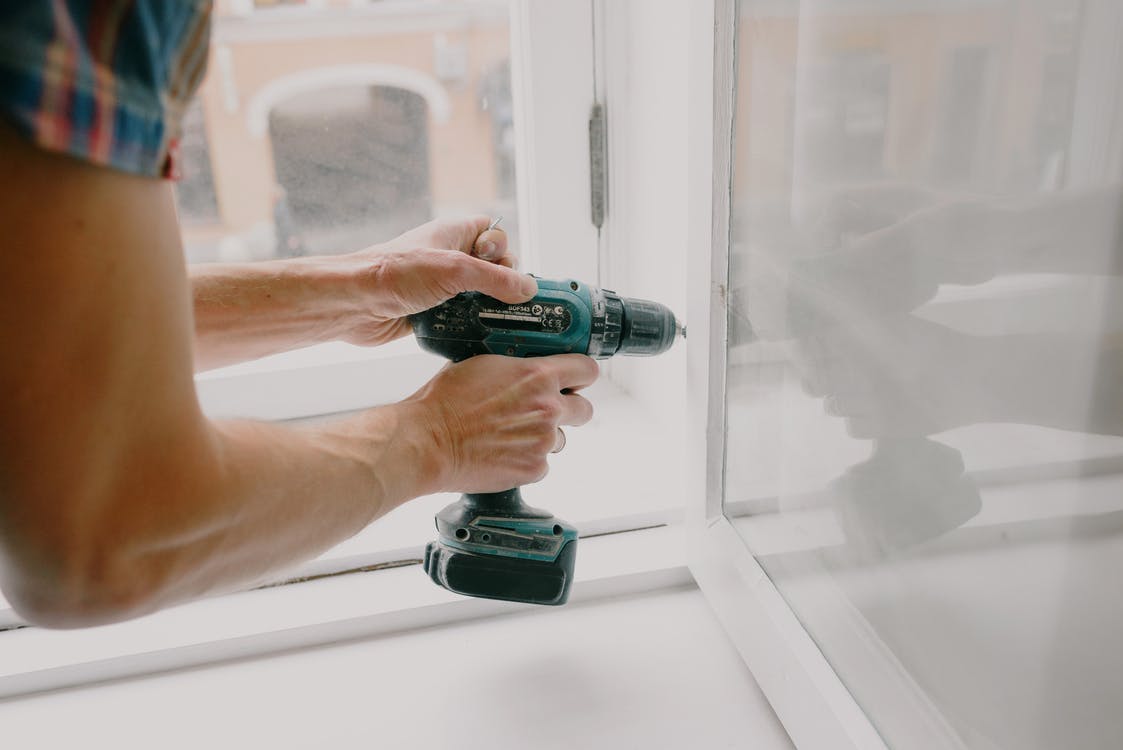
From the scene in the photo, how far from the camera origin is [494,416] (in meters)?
0.75

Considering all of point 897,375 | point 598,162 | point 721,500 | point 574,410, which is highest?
point 598,162

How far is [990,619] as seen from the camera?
48cm

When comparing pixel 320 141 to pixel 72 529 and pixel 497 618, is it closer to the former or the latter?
pixel 497 618

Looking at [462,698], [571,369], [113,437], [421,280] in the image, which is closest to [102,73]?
[113,437]

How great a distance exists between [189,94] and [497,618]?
0.67 m

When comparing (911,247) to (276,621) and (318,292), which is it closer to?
(318,292)

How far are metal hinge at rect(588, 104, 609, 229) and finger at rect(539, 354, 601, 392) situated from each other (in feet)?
1.43

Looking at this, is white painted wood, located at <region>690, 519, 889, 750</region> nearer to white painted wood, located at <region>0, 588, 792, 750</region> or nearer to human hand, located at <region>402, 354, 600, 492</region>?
white painted wood, located at <region>0, 588, 792, 750</region>

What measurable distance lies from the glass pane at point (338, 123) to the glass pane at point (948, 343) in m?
0.57

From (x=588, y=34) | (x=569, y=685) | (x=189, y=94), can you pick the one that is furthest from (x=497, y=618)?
(x=588, y=34)

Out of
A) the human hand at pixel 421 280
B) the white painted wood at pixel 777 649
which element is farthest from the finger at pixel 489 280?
the white painted wood at pixel 777 649

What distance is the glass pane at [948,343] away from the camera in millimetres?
385

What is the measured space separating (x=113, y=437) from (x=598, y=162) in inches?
35.0

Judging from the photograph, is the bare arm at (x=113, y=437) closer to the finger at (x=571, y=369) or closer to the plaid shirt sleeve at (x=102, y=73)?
the plaid shirt sleeve at (x=102, y=73)
